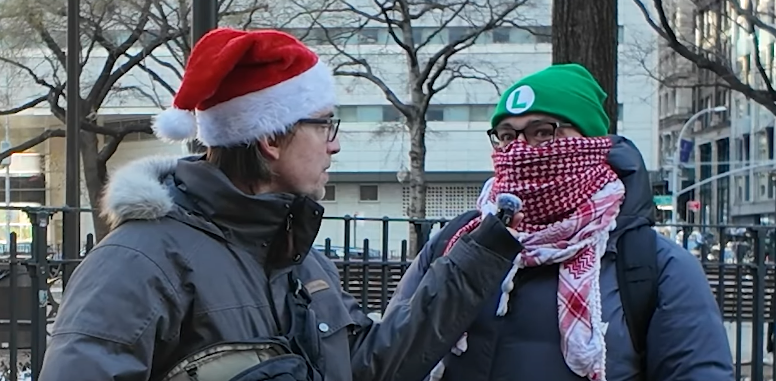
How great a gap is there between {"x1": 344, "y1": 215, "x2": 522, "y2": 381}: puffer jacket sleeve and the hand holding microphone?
8cm

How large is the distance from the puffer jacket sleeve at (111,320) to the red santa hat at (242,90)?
0.36m

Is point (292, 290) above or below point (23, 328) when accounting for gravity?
above

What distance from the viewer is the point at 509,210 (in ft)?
7.54

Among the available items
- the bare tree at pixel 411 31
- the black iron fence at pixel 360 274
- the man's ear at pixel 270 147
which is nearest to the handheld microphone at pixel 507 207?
the man's ear at pixel 270 147

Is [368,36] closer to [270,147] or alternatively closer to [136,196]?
[270,147]

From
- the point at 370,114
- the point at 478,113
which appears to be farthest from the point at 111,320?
the point at 478,113

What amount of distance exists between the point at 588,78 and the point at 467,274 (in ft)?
2.39

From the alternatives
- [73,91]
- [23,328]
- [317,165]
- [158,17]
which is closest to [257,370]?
[317,165]

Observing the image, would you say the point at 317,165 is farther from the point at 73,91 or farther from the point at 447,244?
the point at 73,91

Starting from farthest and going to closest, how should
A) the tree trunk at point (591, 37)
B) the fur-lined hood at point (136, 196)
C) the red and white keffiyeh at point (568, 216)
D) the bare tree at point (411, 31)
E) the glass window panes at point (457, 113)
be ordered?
the glass window panes at point (457, 113), the bare tree at point (411, 31), the tree trunk at point (591, 37), the red and white keffiyeh at point (568, 216), the fur-lined hood at point (136, 196)

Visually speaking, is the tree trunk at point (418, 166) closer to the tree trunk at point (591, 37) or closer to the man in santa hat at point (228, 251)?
the tree trunk at point (591, 37)

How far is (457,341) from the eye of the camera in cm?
230

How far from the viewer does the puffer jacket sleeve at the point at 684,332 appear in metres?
2.15

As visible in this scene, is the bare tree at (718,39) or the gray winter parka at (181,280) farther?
the bare tree at (718,39)
